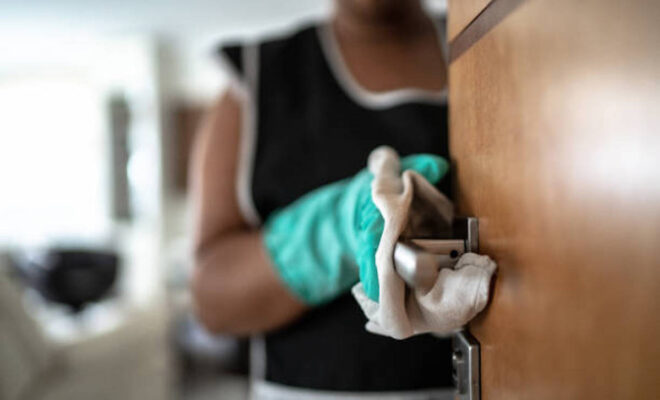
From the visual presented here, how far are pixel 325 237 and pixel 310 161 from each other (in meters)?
0.14

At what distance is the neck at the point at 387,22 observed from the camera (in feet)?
1.84

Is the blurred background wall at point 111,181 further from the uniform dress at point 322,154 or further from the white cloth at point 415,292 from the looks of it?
the white cloth at point 415,292

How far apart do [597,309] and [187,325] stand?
8.90ft

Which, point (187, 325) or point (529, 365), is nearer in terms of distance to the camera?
point (529, 365)

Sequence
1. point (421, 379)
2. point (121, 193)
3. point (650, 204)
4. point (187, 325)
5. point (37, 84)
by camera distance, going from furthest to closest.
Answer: point (37, 84) < point (121, 193) < point (187, 325) < point (421, 379) < point (650, 204)

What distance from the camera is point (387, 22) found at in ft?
1.87

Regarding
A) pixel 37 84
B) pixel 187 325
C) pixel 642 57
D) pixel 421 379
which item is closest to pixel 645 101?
pixel 642 57

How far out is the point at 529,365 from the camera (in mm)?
228

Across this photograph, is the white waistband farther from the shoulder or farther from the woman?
the shoulder

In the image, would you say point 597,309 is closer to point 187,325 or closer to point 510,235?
point 510,235

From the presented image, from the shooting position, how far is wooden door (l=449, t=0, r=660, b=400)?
151 mm

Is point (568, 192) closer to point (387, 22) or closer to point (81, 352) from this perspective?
point (387, 22)

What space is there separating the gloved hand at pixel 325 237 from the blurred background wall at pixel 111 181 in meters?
1.26

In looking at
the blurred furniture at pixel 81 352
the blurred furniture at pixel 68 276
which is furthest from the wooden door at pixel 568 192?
the blurred furniture at pixel 68 276
